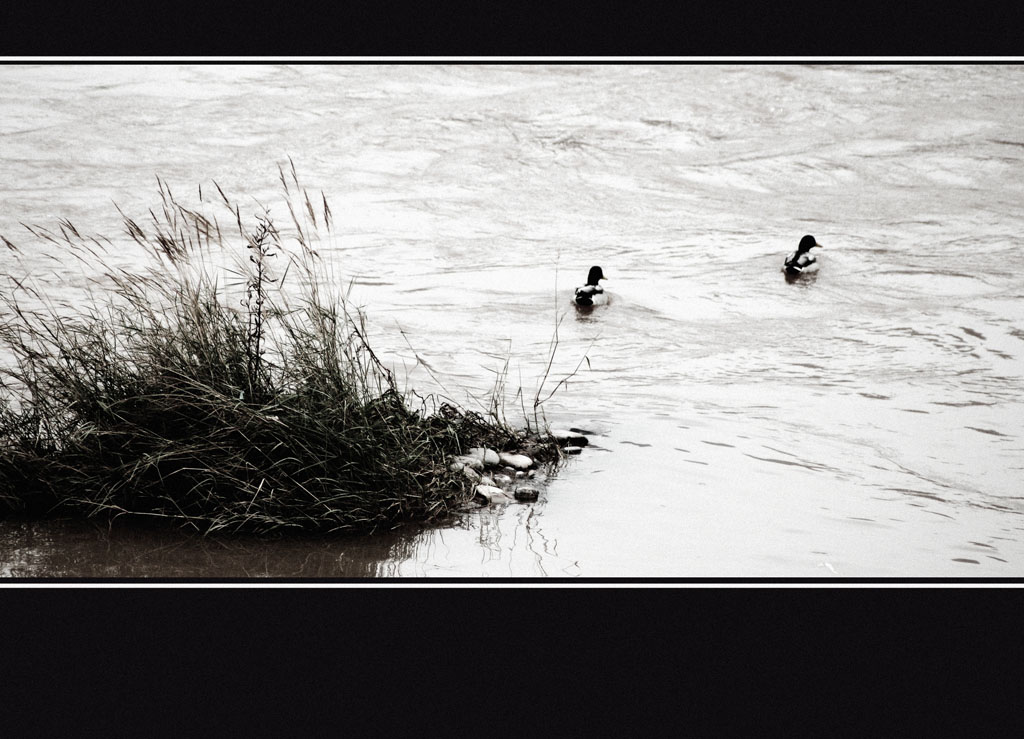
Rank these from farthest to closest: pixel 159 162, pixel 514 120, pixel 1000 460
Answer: pixel 514 120, pixel 159 162, pixel 1000 460

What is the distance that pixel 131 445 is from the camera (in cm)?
490

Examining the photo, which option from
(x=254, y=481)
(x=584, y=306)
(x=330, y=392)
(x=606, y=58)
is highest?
(x=606, y=58)

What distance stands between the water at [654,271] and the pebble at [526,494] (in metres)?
0.15

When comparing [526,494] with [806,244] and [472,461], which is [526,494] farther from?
Result: [806,244]

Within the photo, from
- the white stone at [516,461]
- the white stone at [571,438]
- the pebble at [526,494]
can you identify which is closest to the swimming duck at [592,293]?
the white stone at [571,438]

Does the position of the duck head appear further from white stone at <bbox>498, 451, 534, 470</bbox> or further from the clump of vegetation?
the clump of vegetation

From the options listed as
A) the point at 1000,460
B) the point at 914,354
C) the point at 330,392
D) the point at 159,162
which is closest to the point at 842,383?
the point at 914,354

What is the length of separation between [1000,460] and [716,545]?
2.42m

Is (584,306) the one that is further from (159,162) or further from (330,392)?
(159,162)

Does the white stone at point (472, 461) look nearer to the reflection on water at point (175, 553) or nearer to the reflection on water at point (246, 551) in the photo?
the reflection on water at point (246, 551)

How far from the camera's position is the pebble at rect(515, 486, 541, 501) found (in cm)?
525

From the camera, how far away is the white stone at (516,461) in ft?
18.5

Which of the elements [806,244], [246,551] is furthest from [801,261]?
[246,551]

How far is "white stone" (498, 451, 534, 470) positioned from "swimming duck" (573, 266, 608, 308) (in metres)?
3.76
